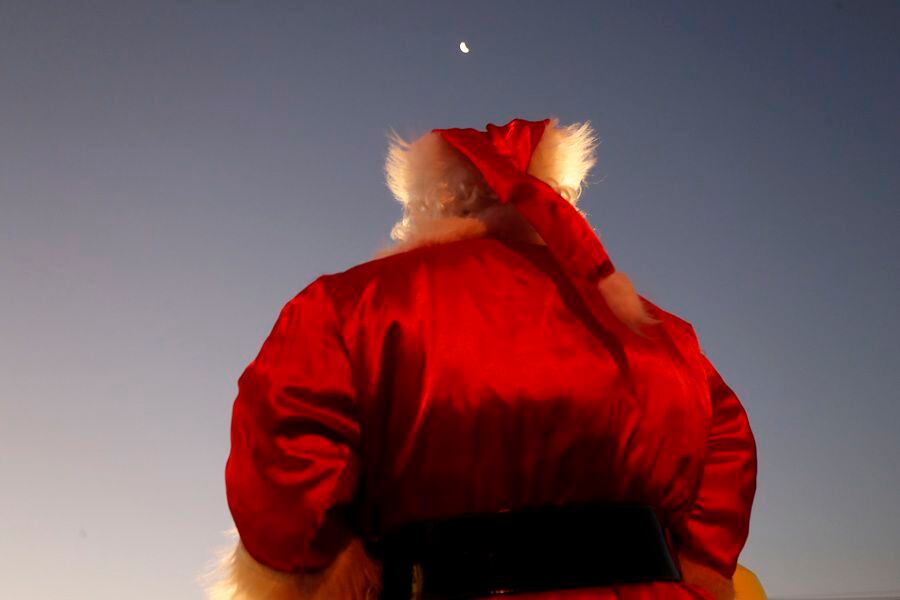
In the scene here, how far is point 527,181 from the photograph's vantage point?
4.20 feet

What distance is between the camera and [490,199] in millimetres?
1380

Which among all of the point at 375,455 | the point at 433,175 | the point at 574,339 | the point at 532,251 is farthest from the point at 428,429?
the point at 433,175

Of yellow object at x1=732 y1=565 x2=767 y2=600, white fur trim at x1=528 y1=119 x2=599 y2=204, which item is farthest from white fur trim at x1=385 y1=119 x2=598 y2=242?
yellow object at x1=732 y1=565 x2=767 y2=600

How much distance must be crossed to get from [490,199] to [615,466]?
1.53ft

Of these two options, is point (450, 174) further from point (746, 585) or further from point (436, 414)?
point (746, 585)

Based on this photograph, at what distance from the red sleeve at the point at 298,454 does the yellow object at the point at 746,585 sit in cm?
72

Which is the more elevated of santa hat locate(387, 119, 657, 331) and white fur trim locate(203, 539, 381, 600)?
santa hat locate(387, 119, 657, 331)

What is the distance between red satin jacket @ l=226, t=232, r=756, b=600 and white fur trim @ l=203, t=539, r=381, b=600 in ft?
0.05

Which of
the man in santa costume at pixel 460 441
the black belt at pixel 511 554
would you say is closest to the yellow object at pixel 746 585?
the man in santa costume at pixel 460 441

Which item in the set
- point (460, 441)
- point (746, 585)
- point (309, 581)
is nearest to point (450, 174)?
point (460, 441)

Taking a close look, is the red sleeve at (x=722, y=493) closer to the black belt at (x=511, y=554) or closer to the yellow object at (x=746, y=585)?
the yellow object at (x=746, y=585)

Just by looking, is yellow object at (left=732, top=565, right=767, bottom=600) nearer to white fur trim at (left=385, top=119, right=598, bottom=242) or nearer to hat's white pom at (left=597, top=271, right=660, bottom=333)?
hat's white pom at (left=597, top=271, right=660, bottom=333)

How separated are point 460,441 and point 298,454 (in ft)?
0.63

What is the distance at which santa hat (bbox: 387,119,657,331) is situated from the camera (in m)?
1.25
